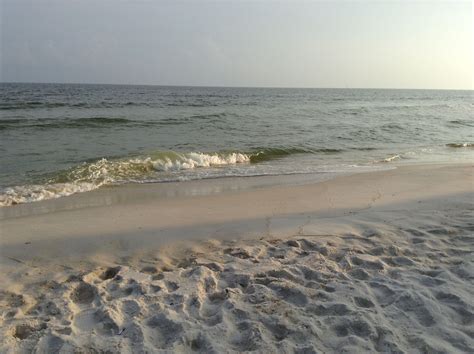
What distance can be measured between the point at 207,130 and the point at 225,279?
13697 millimetres

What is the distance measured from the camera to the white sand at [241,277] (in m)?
2.63

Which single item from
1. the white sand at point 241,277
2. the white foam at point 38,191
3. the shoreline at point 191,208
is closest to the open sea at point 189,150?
the white foam at point 38,191

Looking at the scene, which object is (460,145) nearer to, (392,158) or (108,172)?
(392,158)

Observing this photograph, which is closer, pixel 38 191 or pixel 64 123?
pixel 38 191

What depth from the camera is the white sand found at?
8.64 ft

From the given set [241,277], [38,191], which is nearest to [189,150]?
[38,191]

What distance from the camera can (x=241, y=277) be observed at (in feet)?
11.5

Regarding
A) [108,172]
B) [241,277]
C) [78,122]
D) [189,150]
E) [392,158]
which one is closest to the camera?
[241,277]

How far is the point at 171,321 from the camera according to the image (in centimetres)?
280

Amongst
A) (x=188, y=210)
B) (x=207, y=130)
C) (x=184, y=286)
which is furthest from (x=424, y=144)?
(x=184, y=286)

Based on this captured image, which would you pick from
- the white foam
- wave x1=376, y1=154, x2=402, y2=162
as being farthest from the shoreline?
wave x1=376, y1=154, x2=402, y2=162

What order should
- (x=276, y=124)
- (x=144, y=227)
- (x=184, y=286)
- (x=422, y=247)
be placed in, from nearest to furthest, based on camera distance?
(x=184, y=286) < (x=422, y=247) < (x=144, y=227) < (x=276, y=124)

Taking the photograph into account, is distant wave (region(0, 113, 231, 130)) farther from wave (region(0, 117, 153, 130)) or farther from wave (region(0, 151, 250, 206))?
wave (region(0, 151, 250, 206))

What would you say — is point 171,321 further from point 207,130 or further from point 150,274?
point 207,130
